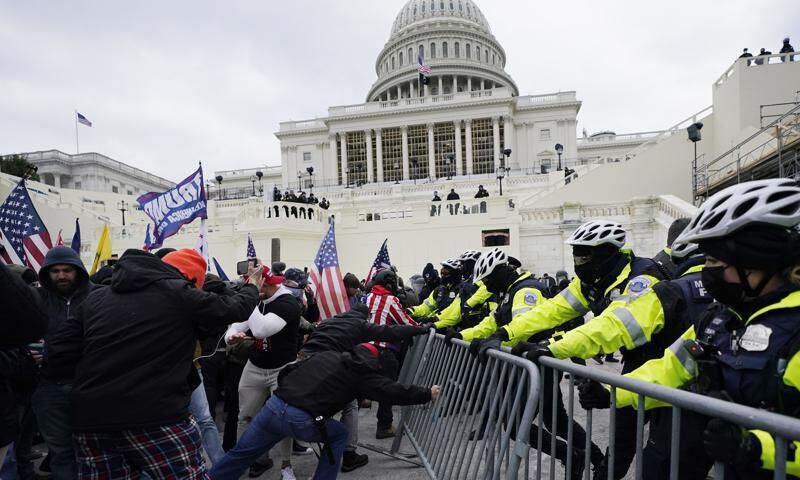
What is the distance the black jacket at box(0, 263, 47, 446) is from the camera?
2.29 m

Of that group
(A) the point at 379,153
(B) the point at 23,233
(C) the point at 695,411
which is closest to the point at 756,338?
(C) the point at 695,411

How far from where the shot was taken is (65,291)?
12.5 ft

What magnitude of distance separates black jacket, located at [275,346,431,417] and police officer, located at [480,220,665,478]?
0.76 m

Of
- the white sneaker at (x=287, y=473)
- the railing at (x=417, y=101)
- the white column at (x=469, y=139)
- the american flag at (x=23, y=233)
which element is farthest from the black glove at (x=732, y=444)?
the railing at (x=417, y=101)

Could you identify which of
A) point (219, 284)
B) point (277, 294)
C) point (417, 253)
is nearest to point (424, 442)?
point (277, 294)

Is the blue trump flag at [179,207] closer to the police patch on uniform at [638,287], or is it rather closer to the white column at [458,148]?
the police patch on uniform at [638,287]

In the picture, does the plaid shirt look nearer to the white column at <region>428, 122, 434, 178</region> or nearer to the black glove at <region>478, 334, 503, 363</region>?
the black glove at <region>478, 334, 503, 363</region>

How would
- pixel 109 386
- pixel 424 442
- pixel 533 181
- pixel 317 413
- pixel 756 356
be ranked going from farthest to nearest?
pixel 533 181
pixel 424 442
pixel 317 413
pixel 109 386
pixel 756 356

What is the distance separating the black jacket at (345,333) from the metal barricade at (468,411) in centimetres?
59

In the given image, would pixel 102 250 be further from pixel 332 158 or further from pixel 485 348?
pixel 332 158

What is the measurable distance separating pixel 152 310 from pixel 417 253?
703 inches

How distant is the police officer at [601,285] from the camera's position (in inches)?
124

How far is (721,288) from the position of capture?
1957mm

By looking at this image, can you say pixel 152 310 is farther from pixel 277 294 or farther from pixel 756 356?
pixel 756 356
